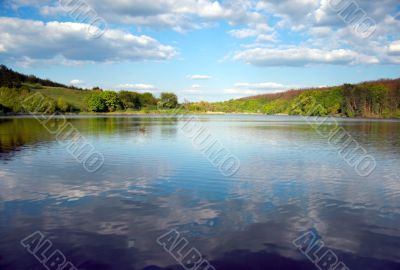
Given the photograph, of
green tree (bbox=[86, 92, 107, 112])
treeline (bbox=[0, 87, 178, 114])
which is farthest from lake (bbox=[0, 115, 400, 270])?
green tree (bbox=[86, 92, 107, 112])

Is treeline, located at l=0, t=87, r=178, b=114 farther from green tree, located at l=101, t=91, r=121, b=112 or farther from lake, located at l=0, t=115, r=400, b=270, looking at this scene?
lake, located at l=0, t=115, r=400, b=270

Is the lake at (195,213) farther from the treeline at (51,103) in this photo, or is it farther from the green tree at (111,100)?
the green tree at (111,100)

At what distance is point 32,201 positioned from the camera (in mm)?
12938

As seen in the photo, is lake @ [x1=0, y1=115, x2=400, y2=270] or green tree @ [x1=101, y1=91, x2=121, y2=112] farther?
green tree @ [x1=101, y1=91, x2=121, y2=112]

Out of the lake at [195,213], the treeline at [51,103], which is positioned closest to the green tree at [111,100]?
the treeline at [51,103]

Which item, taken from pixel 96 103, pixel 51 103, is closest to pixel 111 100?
pixel 96 103

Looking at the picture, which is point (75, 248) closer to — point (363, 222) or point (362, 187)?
point (363, 222)

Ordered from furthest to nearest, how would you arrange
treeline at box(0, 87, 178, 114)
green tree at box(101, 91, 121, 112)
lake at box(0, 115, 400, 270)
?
green tree at box(101, 91, 121, 112) < treeline at box(0, 87, 178, 114) < lake at box(0, 115, 400, 270)

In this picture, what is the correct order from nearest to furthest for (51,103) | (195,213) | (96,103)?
(195,213) < (51,103) < (96,103)

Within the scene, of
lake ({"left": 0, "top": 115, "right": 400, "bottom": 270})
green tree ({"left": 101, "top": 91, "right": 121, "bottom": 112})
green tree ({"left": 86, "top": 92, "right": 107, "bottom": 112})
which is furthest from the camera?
green tree ({"left": 101, "top": 91, "right": 121, "bottom": 112})

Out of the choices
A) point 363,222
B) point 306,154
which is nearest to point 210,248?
point 363,222

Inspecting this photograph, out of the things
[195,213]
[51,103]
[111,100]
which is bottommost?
[195,213]

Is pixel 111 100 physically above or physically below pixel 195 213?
above

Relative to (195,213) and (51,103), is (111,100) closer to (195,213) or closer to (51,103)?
(51,103)
